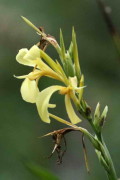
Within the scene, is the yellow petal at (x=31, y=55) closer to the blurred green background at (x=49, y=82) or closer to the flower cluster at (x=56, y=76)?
the flower cluster at (x=56, y=76)

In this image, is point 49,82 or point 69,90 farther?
point 49,82

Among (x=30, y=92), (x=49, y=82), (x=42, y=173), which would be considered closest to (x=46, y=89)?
(x=30, y=92)

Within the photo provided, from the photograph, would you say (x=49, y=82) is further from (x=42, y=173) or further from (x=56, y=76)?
(x=42, y=173)

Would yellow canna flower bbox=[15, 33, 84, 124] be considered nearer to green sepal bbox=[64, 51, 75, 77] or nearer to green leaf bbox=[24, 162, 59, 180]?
green sepal bbox=[64, 51, 75, 77]

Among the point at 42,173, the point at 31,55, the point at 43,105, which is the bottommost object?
the point at 42,173

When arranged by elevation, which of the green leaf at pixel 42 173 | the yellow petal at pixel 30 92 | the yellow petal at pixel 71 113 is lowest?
the green leaf at pixel 42 173

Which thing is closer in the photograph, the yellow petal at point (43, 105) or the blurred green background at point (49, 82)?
the yellow petal at point (43, 105)

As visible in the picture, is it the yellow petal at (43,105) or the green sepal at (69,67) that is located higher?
the green sepal at (69,67)

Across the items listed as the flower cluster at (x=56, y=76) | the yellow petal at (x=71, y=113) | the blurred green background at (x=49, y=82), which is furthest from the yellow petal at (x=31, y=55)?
the blurred green background at (x=49, y=82)

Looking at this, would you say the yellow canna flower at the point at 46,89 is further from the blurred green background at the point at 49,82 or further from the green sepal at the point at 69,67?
the blurred green background at the point at 49,82

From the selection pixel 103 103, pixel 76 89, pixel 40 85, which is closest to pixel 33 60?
pixel 76 89
